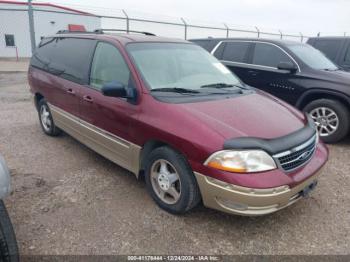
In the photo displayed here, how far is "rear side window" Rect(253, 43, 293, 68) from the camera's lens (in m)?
6.06

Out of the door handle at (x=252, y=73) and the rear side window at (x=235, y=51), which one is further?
the rear side window at (x=235, y=51)

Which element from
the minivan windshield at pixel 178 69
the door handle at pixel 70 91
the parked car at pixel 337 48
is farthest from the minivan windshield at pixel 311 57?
the door handle at pixel 70 91

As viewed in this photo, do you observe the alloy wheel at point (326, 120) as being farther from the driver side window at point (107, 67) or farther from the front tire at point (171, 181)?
the driver side window at point (107, 67)

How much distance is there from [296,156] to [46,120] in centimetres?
424

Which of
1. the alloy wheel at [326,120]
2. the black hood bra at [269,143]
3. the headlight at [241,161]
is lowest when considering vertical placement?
the alloy wheel at [326,120]

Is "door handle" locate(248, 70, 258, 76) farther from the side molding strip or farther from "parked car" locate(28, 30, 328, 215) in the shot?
the side molding strip

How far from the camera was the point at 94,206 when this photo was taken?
327 centimetres

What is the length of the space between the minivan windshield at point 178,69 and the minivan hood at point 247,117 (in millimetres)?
368

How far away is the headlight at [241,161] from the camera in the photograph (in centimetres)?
257

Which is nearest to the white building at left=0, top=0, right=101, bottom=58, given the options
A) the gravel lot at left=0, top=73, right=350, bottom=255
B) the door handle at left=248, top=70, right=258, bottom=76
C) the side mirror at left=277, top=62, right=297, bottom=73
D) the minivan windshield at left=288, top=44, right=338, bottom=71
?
the door handle at left=248, top=70, right=258, bottom=76

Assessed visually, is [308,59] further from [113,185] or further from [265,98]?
[113,185]

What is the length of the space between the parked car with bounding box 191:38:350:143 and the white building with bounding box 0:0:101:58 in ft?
56.1

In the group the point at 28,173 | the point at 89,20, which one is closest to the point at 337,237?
the point at 28,173

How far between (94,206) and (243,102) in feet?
6.41
